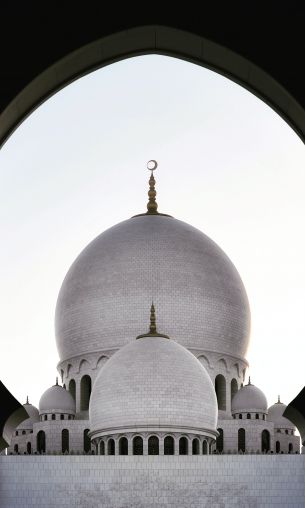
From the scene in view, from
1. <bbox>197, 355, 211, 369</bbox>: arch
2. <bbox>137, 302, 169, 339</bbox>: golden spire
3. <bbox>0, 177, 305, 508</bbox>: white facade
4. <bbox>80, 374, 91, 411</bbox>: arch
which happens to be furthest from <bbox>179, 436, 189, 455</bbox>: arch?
<bbox>80, 374, 91, 411</bbox>: arch

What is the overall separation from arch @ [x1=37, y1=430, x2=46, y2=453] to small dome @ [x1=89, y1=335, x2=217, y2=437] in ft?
21.6

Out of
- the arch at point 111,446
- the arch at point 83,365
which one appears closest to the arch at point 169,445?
the arch at point 111,446

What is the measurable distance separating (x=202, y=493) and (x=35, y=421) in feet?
49.9

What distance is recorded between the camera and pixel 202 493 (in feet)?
106

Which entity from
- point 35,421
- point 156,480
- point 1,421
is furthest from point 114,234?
point 1,421

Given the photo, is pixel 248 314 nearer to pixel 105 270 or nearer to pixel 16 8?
pixel 105 270

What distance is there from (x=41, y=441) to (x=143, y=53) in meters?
38.7

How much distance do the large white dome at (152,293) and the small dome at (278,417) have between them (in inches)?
135

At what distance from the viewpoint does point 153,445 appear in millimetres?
35562

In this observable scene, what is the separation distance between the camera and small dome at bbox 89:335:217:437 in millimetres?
35781

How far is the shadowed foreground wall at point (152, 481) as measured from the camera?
3209 cm

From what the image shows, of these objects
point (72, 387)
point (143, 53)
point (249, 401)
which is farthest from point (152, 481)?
point (143, 53)

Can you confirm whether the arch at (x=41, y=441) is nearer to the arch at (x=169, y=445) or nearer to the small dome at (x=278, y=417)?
the arch at (x=169, y=445)

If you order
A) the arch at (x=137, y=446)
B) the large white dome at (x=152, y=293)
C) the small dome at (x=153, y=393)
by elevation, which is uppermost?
the large white dome at (x=152, y=293)
